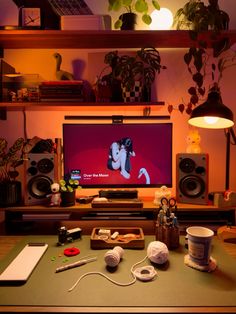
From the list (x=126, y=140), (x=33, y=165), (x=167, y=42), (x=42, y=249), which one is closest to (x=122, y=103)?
(x=126, y=140)

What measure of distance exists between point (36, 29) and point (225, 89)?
50.0 inches

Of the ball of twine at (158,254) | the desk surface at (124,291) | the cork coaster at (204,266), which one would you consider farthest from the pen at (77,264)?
the cork coaster at (204,266)

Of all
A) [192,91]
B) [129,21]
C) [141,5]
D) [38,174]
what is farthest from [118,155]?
[141,5]

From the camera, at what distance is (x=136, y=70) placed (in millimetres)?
1590

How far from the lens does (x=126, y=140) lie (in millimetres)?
1709

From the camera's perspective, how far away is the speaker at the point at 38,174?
1.57 metres

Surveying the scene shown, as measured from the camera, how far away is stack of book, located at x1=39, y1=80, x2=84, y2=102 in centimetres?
159

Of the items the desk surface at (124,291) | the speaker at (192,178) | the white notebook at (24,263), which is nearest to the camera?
the desk surface at (124,291)

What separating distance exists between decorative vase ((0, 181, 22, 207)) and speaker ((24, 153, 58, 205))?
0.19 ft

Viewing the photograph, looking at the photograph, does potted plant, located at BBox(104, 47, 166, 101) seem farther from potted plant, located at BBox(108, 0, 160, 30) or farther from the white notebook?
the white notebook

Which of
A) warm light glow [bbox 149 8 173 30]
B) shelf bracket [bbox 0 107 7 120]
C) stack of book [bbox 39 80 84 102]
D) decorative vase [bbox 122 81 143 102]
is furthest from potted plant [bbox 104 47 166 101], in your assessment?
shelf bracket [bbox 0 107 7 120]

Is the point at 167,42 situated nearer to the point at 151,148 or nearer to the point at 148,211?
the point at 151,148

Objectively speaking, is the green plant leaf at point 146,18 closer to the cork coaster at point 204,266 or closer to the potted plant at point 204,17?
the potted plant at point 204,17

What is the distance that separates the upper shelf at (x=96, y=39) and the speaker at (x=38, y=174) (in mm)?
690
